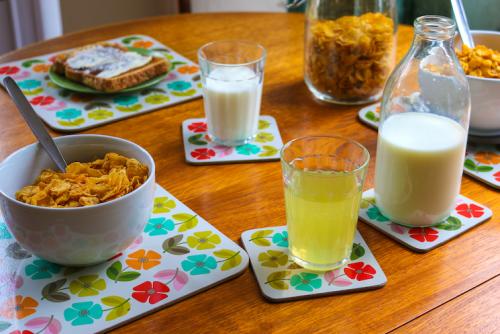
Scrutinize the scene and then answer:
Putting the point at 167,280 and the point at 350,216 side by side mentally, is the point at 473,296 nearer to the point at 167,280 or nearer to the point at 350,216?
the point at 350,216

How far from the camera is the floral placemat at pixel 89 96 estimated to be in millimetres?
1255

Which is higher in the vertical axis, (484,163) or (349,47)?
(349,47)

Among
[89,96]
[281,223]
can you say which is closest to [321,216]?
[281,223]

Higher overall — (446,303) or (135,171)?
(135,171)

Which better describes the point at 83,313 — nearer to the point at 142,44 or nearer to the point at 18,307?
the point at 18,307

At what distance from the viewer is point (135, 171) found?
86 cm

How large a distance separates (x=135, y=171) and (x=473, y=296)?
45 centimetres

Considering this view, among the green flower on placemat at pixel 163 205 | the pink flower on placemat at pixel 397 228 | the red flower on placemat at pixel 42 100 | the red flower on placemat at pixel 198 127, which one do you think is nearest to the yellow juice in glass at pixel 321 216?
the pink flower on placemat at pixel 397 228

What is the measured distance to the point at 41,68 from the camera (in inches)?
58.0

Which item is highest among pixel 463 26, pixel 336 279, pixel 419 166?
pixel 463 26

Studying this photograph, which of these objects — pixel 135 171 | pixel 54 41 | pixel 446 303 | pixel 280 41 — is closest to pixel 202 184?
pixel 135 171

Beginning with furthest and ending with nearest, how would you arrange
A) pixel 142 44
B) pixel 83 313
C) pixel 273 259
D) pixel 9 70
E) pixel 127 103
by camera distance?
pixel 142 44 < pixel 9 70 < pixel 127 103 < pixel 273 259 < pixel 83 313

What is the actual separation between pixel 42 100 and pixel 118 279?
0.62m

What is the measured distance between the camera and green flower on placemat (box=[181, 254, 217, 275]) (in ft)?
2.77
